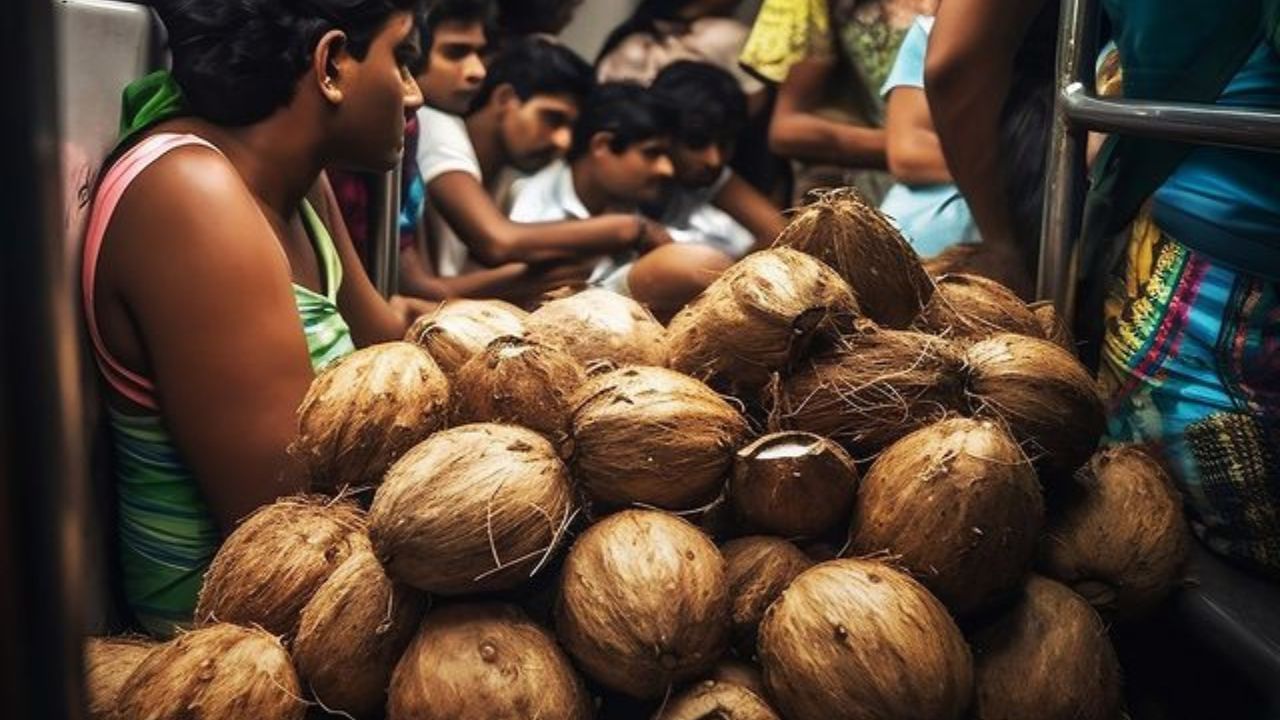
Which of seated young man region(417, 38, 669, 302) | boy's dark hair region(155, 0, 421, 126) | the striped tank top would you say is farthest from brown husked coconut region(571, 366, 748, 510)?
seated young man region(417, 38, 669, 302)

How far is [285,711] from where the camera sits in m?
1.03

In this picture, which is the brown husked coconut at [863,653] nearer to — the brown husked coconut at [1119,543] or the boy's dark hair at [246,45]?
the brown husked coconut at [1119,543]

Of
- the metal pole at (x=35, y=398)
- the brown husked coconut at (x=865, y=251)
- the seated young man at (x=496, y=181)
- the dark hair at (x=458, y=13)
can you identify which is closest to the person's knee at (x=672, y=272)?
the seated young man at (x=496, y=181)

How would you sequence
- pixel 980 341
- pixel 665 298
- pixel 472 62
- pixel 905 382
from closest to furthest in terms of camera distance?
pixel 905 382 < pixel 980 341 < pixel 665 298 < pixel 472 62

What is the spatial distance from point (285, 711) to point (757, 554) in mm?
387

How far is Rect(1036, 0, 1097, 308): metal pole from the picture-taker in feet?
5.23

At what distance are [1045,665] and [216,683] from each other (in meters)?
0.64

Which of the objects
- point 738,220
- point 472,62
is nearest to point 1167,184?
point 738,220

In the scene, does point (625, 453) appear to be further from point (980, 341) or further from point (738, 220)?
point (738, 220)

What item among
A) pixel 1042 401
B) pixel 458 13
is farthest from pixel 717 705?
pixel 458 13

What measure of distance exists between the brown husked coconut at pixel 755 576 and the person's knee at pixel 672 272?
3.86 feet

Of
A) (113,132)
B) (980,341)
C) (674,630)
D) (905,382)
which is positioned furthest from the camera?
(113,132)

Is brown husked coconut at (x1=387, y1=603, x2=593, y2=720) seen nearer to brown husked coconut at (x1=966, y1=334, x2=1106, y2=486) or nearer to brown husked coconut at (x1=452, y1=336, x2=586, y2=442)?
brown husked coconut at (x1=452, y1=336, x2=586, y2=442)

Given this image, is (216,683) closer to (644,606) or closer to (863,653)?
(644,606)
